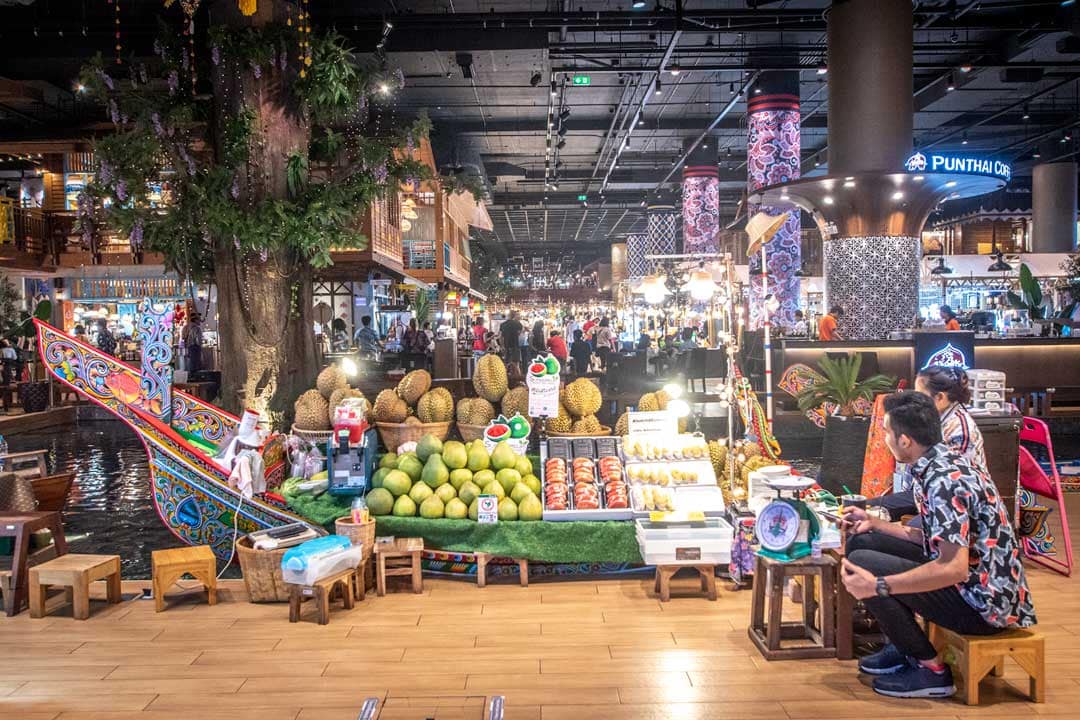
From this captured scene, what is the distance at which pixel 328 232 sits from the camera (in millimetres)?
6461

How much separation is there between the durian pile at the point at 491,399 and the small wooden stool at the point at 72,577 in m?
2.44

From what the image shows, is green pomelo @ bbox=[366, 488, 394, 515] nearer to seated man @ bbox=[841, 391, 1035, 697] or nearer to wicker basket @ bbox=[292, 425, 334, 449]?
wicker basket @ bbox=[292, 425, 334, 449]

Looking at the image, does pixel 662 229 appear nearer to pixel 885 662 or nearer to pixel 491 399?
pixel 491 399

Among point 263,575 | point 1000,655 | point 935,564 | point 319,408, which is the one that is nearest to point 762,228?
point 935,564

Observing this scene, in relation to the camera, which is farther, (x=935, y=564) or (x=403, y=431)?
(x=403, y=431)

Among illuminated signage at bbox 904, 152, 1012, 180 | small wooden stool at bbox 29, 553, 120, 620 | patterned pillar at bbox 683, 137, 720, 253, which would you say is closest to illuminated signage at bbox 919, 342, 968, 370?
illuminated signage at bbox 904, 152, 1012, 180

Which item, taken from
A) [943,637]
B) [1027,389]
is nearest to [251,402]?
[943,637]

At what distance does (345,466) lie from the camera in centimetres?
525

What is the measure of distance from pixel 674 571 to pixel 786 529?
1.18m

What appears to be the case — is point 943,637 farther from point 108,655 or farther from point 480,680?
point 108,655

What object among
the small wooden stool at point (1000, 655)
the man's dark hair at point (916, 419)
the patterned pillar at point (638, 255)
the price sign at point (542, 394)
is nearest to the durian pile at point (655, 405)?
the price sign at point (542, 394)

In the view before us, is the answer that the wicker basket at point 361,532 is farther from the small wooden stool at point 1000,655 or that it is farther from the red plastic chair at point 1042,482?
the red plastic chair at point 1042,482

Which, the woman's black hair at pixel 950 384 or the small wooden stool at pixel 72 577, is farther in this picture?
the small wooden stool at pixel 72 577

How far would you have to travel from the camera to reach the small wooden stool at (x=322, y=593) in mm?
4422
